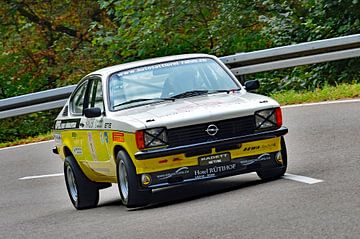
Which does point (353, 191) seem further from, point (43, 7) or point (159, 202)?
point (43, 7)

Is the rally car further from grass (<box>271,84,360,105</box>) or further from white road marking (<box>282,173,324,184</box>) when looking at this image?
grass (<box>271,84,360,105</box>)

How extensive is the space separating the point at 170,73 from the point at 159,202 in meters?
1.55

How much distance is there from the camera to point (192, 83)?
39.8ft

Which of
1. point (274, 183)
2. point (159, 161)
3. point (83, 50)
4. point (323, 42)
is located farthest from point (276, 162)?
point (83, 50)

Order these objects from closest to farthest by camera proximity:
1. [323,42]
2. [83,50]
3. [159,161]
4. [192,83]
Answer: [159,161] < [192,83] < [323,42] < [83,50]

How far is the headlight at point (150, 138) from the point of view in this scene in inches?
424

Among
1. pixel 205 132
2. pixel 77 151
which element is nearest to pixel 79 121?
pixel 77 151

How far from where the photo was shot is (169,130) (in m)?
10.8

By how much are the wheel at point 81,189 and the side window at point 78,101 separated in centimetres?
61

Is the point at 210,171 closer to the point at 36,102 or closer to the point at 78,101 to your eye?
the point at 78,101

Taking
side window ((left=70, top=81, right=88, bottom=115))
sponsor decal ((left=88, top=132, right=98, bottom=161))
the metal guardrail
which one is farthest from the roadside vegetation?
sponsor decal ((left=88, top=132, right=98, bottom=161))

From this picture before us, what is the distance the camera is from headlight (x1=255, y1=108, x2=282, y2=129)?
11.2 m

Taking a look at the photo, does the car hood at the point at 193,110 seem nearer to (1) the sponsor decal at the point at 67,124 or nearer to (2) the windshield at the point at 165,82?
(2) the windshield at the point at 165,82

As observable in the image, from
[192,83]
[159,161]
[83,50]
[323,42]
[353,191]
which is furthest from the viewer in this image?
[83,50]
